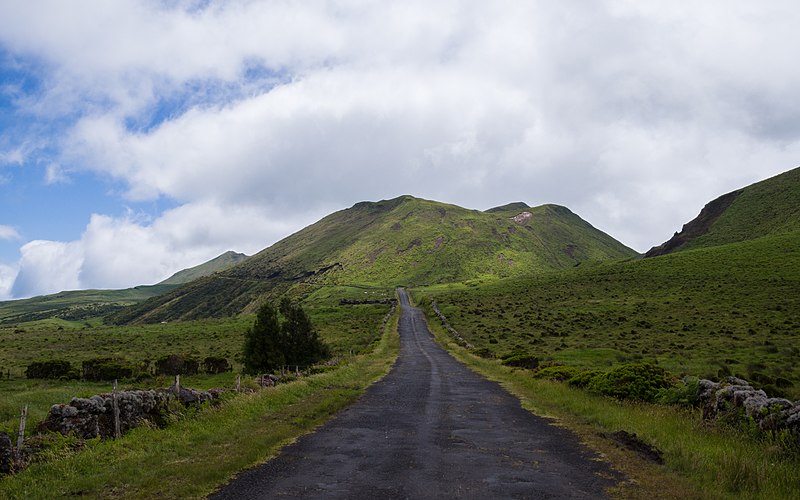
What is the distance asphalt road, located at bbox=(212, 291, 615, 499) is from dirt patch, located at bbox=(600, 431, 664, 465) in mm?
1117

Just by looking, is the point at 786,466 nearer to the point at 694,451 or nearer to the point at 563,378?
the point at 694,451

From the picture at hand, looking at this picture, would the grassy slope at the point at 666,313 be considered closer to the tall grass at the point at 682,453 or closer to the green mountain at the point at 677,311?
the green mountain at the point at 677,311

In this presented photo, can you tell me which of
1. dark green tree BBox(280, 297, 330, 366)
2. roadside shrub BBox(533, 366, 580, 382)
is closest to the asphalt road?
roadside shrub BBox(533, 366, 580, 382)

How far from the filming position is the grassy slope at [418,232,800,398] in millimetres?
40219

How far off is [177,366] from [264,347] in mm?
7529

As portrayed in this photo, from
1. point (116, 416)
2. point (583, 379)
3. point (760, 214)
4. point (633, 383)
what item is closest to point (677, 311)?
point (583, 379)

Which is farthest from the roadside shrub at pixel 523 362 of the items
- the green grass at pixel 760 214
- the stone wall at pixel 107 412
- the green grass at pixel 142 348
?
the green grass at pixel 760 214

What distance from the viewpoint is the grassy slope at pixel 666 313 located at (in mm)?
40219

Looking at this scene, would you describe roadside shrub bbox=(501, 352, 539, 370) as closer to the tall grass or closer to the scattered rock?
the tall grass

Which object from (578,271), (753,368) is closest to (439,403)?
(753,368)

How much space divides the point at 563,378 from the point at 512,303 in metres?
71.4

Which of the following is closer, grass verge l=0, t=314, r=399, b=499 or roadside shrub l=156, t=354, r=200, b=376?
grass verge l=0, t=314, r=399, b=499

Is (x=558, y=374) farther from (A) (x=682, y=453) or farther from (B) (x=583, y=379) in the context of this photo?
(A) (x=682, y=453)

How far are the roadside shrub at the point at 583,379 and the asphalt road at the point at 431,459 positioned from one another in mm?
4144
